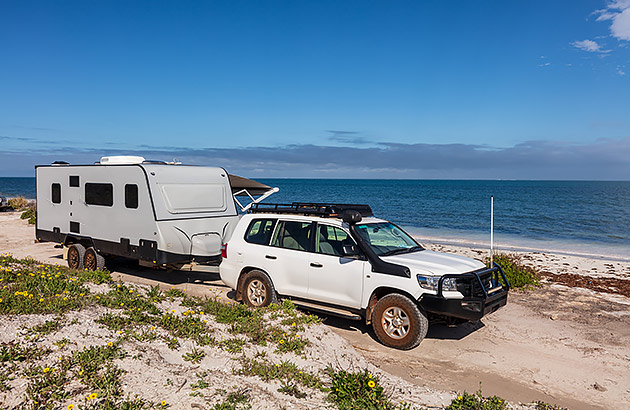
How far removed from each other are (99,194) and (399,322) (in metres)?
8.19

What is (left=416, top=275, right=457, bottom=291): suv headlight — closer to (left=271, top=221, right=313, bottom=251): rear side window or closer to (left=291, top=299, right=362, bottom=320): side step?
(left=291, top=299, right=362, bottom=320): side step

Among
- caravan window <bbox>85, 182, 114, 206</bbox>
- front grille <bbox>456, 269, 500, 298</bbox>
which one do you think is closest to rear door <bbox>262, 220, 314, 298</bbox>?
front grille <bbox>456, 269, 500, 298</bbox>

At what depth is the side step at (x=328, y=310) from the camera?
746 cm

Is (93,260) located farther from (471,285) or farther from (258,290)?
(471,285)

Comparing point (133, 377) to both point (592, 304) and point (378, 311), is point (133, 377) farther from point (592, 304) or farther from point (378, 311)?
point (592, 304)

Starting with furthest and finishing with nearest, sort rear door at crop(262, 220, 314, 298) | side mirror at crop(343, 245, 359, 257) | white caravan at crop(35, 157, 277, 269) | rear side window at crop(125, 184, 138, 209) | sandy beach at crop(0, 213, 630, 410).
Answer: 1. rear side window at crop(125, 184, 138, 209)
2. white caravan at crop(35, 157, 277, 269)
3. rear door at crop(262, 220, 314, 298)
4. side mirror at crop(343, 245, 359, 257)
5. sandy beach at crop(0, 213, 630, 410)

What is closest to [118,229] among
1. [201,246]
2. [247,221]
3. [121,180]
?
[121,180]

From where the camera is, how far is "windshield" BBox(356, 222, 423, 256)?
771cm

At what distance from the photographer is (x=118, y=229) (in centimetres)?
1120

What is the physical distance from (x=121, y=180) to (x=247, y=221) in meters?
3.82

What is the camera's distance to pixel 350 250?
7.38m

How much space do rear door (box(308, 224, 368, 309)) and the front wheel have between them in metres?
0.43

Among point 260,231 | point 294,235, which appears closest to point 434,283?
point 294,235

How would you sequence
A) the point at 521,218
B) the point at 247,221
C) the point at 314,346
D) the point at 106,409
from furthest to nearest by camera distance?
the point at 521,218 → the point at 247,221 → the point at 314,346 → the point at 106,409
